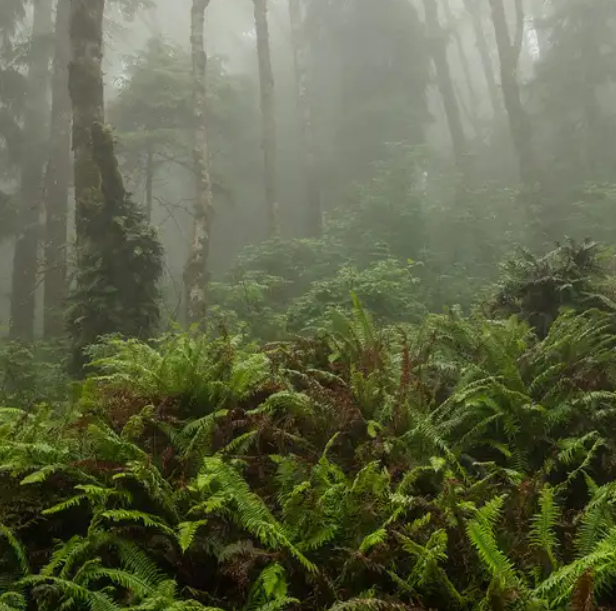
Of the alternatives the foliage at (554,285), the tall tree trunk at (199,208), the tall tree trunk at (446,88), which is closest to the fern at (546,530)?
the foliage at (554,285)

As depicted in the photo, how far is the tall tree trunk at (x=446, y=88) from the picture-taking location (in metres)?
22.3

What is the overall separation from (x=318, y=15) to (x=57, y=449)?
26.6m

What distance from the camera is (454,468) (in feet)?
11.5

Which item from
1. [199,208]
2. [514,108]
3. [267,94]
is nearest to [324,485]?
[199,208]

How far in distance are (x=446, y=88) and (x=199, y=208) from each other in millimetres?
14518

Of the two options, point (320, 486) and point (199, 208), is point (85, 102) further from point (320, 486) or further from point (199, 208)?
point (320, 486)

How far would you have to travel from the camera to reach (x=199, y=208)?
1273 cm

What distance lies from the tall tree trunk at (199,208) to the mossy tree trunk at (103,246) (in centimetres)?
104

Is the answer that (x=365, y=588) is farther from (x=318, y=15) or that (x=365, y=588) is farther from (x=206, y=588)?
(x=318, y=15)

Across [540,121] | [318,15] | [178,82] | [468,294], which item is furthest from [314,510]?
[318,15]

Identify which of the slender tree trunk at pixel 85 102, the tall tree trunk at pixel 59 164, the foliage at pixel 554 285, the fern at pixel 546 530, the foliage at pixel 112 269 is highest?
the tall tree trunk at pixel 59 164

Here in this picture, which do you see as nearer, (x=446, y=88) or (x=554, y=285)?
(x=554, y=285)

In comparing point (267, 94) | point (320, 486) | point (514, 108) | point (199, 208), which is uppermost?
point (267, 94)

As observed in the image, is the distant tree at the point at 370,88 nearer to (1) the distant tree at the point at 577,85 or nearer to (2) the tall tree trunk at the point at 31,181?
(1) the distant tree at the point at 577,85
